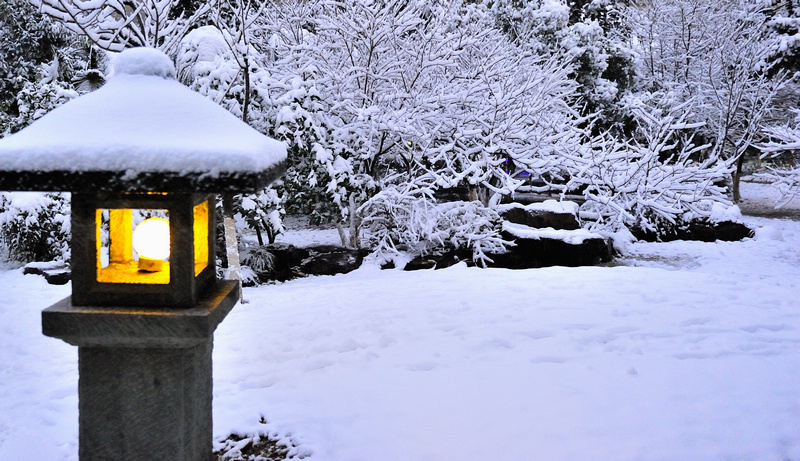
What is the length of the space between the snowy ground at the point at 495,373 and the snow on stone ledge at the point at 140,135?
5.64 feet

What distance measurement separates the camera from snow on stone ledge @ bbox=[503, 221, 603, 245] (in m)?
10.4

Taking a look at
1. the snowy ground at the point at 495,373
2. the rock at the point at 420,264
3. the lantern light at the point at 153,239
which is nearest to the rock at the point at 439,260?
the rock at the point at 420,264

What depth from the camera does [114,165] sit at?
2.23 m

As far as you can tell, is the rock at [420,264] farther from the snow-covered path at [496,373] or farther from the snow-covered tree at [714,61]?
the snow-covered tree at [714,61]

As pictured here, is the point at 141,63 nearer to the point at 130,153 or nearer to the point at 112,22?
the point at 130,153

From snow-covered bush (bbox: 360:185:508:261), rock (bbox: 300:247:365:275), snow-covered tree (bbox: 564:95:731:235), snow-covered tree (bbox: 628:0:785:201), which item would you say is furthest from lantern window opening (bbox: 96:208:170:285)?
snow-covered tree (bbox: 628:0:785:201)

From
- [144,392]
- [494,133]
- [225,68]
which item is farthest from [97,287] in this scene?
[494,133]

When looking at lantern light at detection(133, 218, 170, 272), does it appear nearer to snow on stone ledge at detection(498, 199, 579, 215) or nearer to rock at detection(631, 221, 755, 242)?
snow on stone ledge at detection(498, 199, 579, 215)

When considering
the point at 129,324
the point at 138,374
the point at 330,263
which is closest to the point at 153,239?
the point at 129,324

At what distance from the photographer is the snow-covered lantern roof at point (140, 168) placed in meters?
2.23

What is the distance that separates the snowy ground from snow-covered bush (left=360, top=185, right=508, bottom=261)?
3017mm

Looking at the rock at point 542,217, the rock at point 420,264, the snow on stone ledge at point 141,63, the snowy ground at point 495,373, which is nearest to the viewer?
the snow on stone ledge at point 141,63

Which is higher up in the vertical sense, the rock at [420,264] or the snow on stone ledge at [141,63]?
the snow on stone ledge at [141,63]

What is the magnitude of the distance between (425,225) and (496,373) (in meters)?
5.86
